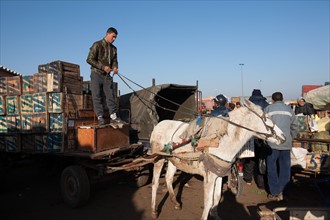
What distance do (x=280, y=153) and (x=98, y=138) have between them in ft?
13.2

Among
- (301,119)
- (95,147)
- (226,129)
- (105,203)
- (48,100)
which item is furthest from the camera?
(301,119)

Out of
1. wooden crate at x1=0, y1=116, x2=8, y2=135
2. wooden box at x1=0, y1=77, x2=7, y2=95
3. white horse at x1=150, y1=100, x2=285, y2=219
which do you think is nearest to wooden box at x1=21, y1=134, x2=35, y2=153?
wooden crate at x1=0, y1=116, x2=8, y2=135

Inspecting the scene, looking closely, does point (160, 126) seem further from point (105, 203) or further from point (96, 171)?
point (105, 203)

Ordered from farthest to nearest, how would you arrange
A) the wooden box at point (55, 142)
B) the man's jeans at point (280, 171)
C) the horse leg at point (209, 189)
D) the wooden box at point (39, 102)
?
1. the man's jeans at point (280, 171)
2. the wooden box at point (39, 102)
3. the wooden box at point (55, 142)
4. the horse leg at point (209, 189)

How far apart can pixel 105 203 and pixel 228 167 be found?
318 centimetres

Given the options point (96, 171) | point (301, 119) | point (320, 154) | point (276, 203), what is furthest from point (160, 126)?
point (301, 119)

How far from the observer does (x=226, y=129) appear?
3545 mm

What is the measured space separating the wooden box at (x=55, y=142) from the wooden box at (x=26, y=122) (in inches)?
21.8

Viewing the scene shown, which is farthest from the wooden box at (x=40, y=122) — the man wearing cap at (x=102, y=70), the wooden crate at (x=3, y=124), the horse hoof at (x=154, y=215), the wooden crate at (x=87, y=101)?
the horse hoof at (x=154, y=215)

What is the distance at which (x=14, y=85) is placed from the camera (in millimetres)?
5359

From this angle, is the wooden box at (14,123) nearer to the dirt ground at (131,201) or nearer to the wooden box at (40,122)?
the wooden box at (40,122)

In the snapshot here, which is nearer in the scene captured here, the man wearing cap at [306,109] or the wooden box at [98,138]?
the wooden box at [98,138]

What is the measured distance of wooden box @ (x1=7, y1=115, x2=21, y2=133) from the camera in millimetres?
5332

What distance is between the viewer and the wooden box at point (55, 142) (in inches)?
190
